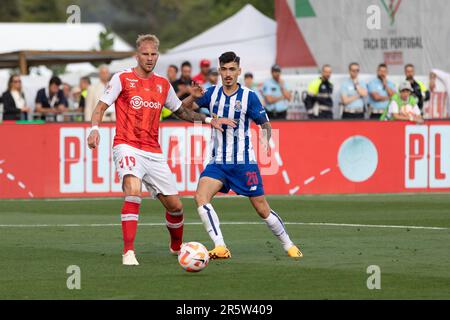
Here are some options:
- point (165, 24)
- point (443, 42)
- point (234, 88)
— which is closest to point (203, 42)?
point (443, 42)

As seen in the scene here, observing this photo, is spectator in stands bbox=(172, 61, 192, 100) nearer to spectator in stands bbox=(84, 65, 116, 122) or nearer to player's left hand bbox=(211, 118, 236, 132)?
spectator in stands bbox=(84, 65, 116, 122)

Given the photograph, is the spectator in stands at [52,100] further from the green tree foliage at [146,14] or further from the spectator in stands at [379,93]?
the green tree foliage at [146,14]

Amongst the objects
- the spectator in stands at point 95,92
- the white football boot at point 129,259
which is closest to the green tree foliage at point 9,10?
the spectator in stands at point 95,92

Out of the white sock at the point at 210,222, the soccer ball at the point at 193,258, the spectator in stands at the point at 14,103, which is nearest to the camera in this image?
the soccer ball at the point at 193,258

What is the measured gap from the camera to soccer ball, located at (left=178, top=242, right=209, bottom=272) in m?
13.7

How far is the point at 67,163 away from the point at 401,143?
6330 millimetres

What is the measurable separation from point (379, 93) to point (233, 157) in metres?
15.6

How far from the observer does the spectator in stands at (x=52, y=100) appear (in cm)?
3062

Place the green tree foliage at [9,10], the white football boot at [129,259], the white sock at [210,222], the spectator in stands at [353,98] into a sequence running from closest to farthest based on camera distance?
1. the white football boot at [129,259]
2. the white sock at [210,222]
3. the spectator in stands at [353,98]
4. the green tree foliage at [9,10]

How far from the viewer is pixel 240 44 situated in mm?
40562

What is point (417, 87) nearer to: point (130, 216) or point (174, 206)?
point (174, 206)

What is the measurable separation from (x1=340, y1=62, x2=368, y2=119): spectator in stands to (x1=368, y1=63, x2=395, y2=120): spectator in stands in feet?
1.05
